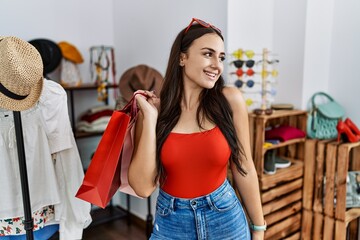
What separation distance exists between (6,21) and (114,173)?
1752mm

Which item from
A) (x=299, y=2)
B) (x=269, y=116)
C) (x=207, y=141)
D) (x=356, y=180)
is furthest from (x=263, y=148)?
(x=299, y=2)

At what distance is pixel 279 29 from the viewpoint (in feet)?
7.86

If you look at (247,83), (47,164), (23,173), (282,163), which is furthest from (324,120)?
(23,173)

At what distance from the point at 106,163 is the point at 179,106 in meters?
0.36

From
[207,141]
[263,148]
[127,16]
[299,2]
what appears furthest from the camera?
[127,16]

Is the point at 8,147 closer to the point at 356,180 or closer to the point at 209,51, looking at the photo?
the point at 209,51

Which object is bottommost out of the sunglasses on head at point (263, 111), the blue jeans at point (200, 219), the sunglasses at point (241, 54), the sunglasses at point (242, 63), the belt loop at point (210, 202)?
the blue jeans at point (200, 219)

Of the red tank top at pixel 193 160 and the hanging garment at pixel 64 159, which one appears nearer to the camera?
the red tank top at pixel 193 160

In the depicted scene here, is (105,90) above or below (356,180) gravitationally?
above

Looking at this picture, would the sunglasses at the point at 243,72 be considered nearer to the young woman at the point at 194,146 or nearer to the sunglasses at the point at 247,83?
the sunglasses at the point at 247,83

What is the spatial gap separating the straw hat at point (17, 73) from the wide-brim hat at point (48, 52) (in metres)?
1.10

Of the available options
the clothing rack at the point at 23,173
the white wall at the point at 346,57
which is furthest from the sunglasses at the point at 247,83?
the clothing rack at the point at 23,173

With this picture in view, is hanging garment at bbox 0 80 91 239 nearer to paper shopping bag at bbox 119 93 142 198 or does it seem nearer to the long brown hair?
paper shopping bag at bbox 119 93 142 198

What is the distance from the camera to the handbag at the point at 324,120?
7.37ft
